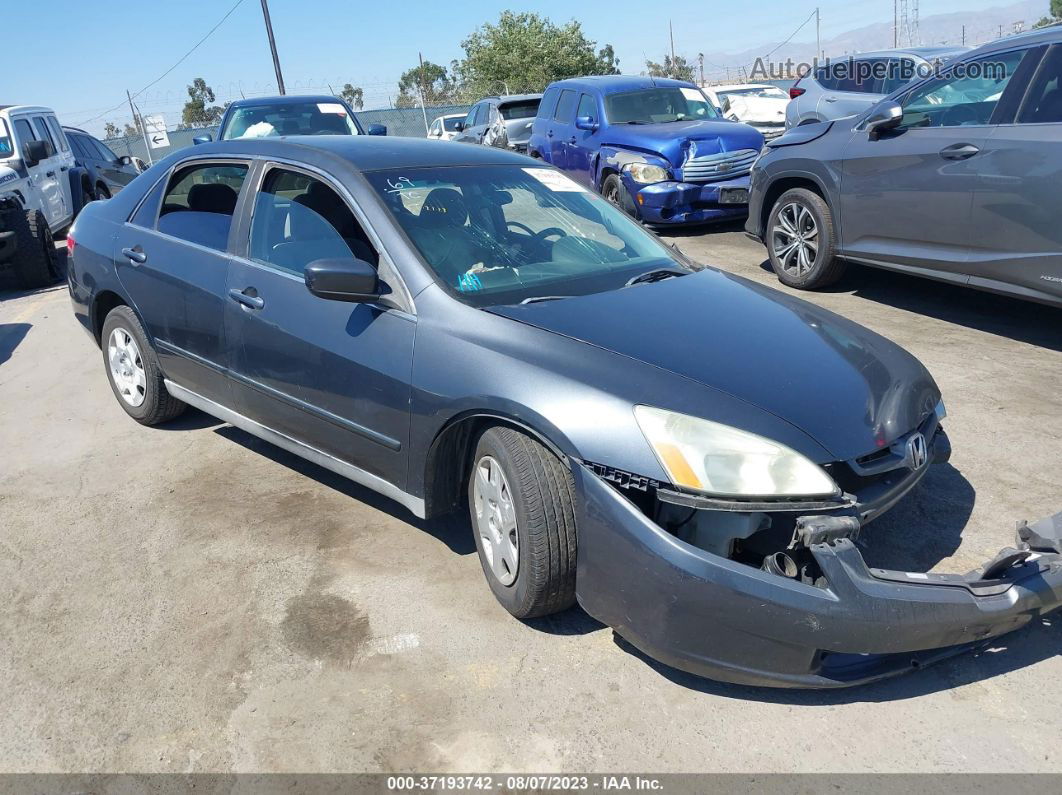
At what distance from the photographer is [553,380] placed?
285 centimetres

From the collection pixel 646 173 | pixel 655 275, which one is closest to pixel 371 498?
pixel 655 275

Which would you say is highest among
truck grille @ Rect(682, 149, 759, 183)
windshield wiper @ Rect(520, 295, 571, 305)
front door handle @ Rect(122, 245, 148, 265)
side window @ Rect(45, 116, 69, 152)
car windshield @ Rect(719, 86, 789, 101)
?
side window @ Rect(45, 116, 69, 152)

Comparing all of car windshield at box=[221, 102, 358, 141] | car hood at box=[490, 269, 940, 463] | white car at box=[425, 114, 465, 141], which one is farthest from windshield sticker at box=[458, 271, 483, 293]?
white car at box=[425, 114, 465, 141]

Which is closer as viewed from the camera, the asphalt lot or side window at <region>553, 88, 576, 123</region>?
the asphalt lot

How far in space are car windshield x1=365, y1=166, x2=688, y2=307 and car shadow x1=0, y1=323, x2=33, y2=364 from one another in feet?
16.1

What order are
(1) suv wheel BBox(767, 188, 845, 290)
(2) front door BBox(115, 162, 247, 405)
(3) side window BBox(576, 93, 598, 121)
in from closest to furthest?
(2) front door BBox(115, 162, 247, 405) → (1) suv wheel BBox(767, 188, 845, 290) → (3) side window BBox(576, 93, 598, 121)

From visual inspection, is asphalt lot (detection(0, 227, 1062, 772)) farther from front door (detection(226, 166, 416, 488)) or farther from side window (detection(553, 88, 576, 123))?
side window (detection(553, 88, 576, 123))

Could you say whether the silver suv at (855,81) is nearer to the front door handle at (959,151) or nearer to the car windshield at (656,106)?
the car windshield at (656,106)

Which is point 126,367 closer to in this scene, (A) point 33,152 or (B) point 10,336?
(B) point 10,336

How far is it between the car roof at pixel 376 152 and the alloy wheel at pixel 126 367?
123 cm

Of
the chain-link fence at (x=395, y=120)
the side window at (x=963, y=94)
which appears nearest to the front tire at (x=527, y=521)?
the side window at (x=963, y=94)

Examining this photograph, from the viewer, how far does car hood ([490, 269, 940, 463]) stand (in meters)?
2.82

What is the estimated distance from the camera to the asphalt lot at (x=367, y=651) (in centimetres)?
259

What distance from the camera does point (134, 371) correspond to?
5.09 metres
